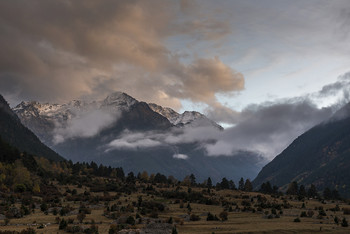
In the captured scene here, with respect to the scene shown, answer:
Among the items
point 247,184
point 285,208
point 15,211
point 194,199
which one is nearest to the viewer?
point 15,211

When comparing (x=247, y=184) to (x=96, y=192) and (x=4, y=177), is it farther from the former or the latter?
(x=4, y=177)

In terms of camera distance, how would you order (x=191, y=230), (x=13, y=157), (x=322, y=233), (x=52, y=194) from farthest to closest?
(x=13, y=157) → (x=52, y=194) → (x=191, y=230) → (x=322, y=233)

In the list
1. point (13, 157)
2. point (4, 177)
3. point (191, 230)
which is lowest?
point (191, 230)

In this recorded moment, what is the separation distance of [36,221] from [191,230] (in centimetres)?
2695

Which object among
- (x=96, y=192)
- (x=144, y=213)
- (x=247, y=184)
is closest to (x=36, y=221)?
(x=144, y=213)

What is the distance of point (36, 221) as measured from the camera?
176ft

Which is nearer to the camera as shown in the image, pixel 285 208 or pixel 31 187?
pixel 285 208

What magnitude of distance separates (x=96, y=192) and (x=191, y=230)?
272 ft

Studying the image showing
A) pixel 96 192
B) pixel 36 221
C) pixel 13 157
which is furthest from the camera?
pixel 13 157

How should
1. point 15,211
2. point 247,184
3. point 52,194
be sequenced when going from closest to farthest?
point 15,211 < point 52,194 < point 247,184

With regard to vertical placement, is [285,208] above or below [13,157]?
below

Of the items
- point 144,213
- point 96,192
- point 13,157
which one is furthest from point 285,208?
point 13,157

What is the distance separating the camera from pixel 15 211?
60281mm

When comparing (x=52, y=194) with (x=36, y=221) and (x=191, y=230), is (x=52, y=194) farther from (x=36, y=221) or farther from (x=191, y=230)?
(x=191, y=230)
